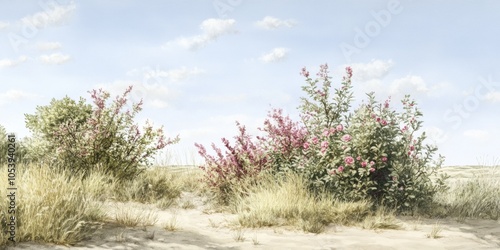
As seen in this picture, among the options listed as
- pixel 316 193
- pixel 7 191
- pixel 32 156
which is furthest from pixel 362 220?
pixel 32 156

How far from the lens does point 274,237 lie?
7059 millimetres

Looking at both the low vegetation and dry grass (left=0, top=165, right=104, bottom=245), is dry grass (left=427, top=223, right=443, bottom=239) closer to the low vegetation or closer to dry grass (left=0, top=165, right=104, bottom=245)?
the low vegetation

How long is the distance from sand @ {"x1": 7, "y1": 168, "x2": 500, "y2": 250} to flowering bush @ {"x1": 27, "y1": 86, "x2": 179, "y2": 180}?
2.86 meters

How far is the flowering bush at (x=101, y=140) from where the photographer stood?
10625 millimetres

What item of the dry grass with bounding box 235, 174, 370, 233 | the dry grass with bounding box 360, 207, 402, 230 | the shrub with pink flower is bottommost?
the dry grass with bounding box 360, 207, 402, 230

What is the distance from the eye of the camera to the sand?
20.8 ft

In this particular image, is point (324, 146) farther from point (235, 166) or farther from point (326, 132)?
point (235, 166)

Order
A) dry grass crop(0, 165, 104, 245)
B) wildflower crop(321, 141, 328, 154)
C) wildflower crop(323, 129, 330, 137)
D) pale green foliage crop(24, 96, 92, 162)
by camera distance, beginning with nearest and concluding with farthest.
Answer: dry grass crop(0, 165, 104, 245), wildflower crop(321, 141, 328, 154), wildflower crop(323, 129, 330, 137), pale green foliage crop(24, 96, 92, 162)

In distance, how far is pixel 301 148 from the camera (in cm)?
979

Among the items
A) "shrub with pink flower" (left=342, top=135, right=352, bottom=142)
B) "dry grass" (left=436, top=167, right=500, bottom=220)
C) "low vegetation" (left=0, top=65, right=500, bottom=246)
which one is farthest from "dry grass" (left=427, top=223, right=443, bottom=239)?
"shrub with pink flower" (left=342, top=135, right=352, bottom=142)

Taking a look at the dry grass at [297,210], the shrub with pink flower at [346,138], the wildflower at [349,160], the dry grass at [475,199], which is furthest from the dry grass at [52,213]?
the dry grass at [475,199]

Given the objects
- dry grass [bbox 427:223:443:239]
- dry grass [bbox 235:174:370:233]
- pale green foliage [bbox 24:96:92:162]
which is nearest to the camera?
dry grass [bbox 427:223:443:239]

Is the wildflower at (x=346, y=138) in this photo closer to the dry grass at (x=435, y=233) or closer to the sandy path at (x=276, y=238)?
the sandy path at (x=276, y=238)

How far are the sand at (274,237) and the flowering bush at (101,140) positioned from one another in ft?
9.40
